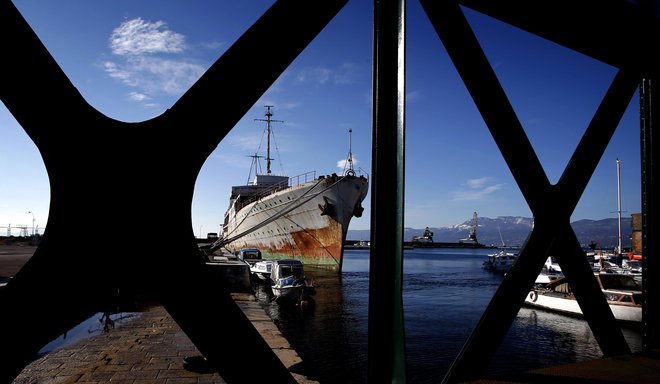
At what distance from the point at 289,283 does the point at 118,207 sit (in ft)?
76.8

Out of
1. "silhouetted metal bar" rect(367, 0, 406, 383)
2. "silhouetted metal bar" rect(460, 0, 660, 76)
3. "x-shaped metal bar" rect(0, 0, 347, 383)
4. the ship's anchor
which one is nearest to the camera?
"x-shaped metal bar" rect(0, 0, 347, 383)

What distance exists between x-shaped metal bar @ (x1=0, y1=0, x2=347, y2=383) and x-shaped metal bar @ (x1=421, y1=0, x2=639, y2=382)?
0.89 metres

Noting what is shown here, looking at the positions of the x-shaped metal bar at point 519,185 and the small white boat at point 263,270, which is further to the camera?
the small white boat at point 263,270

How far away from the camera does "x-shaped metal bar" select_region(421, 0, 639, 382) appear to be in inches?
69.1

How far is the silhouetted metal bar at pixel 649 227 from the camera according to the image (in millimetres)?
2375

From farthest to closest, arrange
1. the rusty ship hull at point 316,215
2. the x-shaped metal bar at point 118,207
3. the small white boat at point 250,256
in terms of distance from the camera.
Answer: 1. the rusty ship hull at point 316,215
2. the small white boat at point 250,256
3. the x-shaped metal bar at point 118,207

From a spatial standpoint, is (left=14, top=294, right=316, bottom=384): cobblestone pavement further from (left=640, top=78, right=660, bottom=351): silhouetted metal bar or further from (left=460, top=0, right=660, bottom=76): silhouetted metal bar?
(left=460, top=0, right=660, bottom=76): silhouetted metal bar

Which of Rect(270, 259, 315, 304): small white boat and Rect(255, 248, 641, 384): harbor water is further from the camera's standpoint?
Rect(270, 259, 315, 304): small white boat

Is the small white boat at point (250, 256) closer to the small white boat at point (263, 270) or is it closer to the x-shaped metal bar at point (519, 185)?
the small white boat at point (263, 270)

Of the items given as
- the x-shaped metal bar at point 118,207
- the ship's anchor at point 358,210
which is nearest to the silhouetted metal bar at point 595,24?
the x-shaped metal bar at point 118,207

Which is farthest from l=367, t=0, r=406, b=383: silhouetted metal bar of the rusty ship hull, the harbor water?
the rusty ship hull

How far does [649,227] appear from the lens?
242 centimetres

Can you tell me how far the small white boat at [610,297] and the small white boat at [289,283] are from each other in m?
11.8

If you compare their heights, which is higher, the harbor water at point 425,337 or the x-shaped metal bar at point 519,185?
the x-shaped metal bar at point 519,185
